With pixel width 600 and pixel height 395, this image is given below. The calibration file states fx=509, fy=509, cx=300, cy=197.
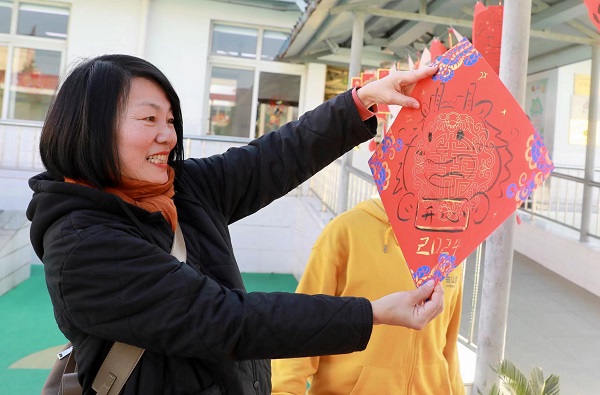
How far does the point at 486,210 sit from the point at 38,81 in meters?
9.19

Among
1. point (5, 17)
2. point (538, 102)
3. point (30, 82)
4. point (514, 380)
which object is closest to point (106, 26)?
point (30, 82)

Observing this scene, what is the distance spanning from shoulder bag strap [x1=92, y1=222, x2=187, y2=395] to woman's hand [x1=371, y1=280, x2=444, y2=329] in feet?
1.32

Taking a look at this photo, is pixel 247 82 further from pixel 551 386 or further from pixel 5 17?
pixel 551 386

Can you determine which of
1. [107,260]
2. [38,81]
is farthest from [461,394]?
[38,81]

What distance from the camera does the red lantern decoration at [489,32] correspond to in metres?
2.70

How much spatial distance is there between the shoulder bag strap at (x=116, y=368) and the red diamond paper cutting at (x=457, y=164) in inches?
20.4

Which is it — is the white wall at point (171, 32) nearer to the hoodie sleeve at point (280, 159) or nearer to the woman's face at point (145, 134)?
the hoodie sleeve at point (280, 159)

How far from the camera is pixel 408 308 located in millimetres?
847

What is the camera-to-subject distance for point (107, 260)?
80 centimetres

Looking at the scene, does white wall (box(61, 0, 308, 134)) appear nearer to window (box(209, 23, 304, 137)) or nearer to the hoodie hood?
window (box(209, 23, 304, 137))

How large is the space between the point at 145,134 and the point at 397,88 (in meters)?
0.53

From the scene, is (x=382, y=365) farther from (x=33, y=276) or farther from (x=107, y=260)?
(x=33, y=276)

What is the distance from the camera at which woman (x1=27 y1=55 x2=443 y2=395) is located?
80 cm

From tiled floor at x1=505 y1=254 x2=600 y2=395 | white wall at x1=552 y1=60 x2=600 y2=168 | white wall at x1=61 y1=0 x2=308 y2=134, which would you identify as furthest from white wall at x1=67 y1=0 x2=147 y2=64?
tiled floor at x1=505 y1=254 x2=600 y2=395
